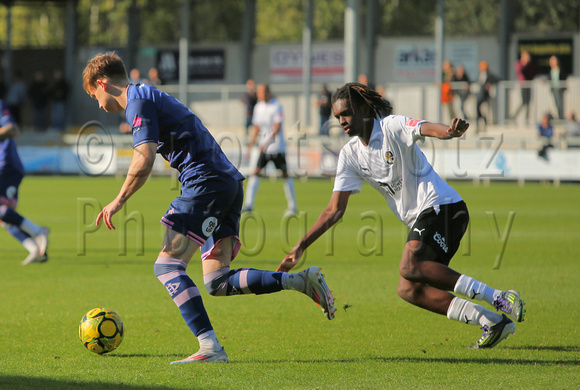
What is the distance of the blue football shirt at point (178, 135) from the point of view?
525cm

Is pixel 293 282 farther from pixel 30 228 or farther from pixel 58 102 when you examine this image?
pixel 58 102

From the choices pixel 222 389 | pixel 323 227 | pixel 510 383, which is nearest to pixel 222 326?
pixel 323 227

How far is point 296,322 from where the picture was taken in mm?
7004

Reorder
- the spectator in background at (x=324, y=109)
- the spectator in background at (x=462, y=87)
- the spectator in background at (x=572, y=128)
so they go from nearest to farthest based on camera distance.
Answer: the spectator in background at (x=572, y=128) → the spectator in background at (x=462, y=87) → the spectator in background at (x=324, y=109)

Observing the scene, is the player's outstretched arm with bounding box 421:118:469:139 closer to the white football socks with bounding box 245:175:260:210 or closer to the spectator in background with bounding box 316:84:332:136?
the white football socks with bounding box 245:175:260:210

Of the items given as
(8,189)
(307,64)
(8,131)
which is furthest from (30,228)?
(307,64)

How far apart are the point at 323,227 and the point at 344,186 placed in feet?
1.16

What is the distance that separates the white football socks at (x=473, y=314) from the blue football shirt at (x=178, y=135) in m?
1.81

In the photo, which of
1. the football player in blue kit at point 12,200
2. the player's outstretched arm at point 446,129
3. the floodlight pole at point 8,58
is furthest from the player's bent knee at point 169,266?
the floodlight pole at point 8,58

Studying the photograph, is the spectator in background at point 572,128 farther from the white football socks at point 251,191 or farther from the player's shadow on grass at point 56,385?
the player's shadow on grass at point 56,385

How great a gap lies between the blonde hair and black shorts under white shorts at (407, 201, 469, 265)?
91.0 inches

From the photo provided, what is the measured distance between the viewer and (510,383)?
4898 millimetres

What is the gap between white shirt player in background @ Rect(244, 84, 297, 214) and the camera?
50.9 ft

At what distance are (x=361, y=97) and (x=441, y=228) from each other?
3.57 feet
